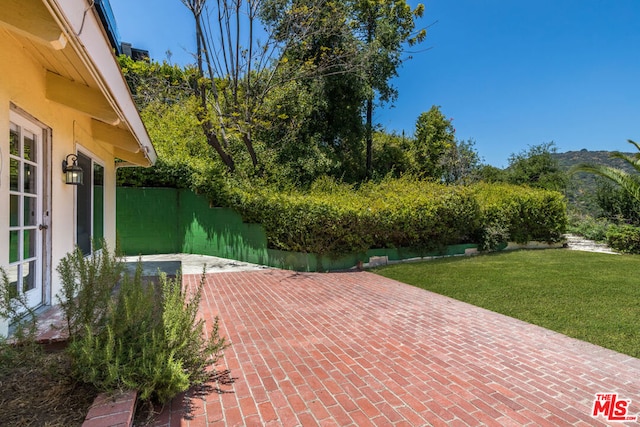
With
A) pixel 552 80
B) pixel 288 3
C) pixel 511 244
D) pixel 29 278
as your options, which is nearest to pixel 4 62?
pixel 29 278

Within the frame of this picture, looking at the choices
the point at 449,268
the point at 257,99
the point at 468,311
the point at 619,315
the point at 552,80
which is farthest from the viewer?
the point at 552,80

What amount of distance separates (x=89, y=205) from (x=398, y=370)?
19.8 ft

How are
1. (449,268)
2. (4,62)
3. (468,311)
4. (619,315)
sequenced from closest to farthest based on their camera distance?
(4,62)
(619,315)
(468,311)
(449,268)

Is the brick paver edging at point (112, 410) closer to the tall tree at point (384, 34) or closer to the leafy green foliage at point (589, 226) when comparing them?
the tall tree at point (384, 34)

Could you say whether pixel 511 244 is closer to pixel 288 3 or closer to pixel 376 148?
pixel 376 148

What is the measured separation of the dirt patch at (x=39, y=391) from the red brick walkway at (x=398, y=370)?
1.99 ft

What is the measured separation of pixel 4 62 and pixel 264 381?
3765 millimetres

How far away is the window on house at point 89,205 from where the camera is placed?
5.51m

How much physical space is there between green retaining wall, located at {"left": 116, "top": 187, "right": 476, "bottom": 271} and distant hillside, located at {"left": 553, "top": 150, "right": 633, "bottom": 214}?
31.8 ft

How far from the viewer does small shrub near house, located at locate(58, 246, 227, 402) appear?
91.7 inches

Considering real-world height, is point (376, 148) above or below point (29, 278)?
above

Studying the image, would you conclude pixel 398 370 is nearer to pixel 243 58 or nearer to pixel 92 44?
pixel 92 44

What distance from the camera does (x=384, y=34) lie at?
12.9 meters

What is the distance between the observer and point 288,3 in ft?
36.4
